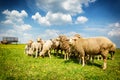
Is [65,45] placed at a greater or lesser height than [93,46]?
greater

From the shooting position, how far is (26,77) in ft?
37.8

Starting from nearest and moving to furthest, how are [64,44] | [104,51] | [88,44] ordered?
1. [104,51]
2. [88,44]
3. [64,44]

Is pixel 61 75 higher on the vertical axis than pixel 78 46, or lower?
lower

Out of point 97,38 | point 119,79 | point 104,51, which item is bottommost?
point 119,79

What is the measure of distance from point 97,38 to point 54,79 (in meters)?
7.28

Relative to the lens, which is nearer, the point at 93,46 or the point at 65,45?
the point at 93,46

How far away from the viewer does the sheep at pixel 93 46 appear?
51.6ft

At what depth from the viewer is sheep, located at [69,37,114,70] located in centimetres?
1573

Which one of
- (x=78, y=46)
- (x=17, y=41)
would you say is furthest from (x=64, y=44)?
(x=17, y=41)

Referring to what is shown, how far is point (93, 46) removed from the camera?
53.5 ft

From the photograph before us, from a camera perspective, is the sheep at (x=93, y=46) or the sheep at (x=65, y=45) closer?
the sheep at (x=93, y=46)

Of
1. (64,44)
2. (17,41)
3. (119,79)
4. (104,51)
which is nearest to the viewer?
(119,79)

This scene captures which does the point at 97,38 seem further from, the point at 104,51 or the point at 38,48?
the point at 38,48

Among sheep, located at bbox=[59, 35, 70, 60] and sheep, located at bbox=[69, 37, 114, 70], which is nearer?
sheep, located at bbox=[69, 37, 114, 70]
